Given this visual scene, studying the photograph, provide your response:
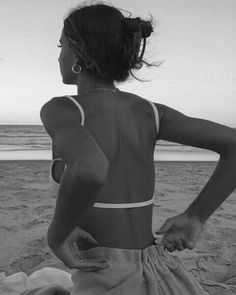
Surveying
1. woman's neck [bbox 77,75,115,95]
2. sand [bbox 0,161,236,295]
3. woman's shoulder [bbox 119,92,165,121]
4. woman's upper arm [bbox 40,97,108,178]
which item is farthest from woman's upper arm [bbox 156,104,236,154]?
sand [bbox 0,161,236,295]

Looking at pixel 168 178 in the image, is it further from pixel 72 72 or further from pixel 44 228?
pixel 72 72

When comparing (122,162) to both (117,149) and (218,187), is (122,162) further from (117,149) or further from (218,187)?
(218,187)

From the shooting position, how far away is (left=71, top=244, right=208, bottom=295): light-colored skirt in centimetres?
107

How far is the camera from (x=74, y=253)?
3.41 feet

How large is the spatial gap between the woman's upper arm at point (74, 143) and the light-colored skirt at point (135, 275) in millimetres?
357

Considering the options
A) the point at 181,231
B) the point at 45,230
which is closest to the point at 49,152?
the point at 45,230

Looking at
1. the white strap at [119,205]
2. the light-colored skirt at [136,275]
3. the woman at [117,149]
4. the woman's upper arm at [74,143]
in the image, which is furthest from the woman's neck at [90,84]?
the light-colored skirt at [136,275]

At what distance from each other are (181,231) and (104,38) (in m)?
0.63

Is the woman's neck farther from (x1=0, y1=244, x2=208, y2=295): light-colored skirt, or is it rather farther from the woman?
(x1=0, y1=244, x2=208, y2=295): light-colored skirt

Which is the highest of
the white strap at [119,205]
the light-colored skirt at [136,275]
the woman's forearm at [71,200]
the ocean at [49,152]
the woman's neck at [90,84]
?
the woman's neck at [90,84]

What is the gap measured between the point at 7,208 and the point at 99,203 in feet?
13.5

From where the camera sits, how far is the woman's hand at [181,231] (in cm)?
126

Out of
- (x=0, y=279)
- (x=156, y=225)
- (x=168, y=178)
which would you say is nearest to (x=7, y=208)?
(x=156, y=225)

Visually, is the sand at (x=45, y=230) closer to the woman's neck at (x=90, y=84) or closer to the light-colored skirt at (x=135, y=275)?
the light-colored skirt at (x=135, y=275)
